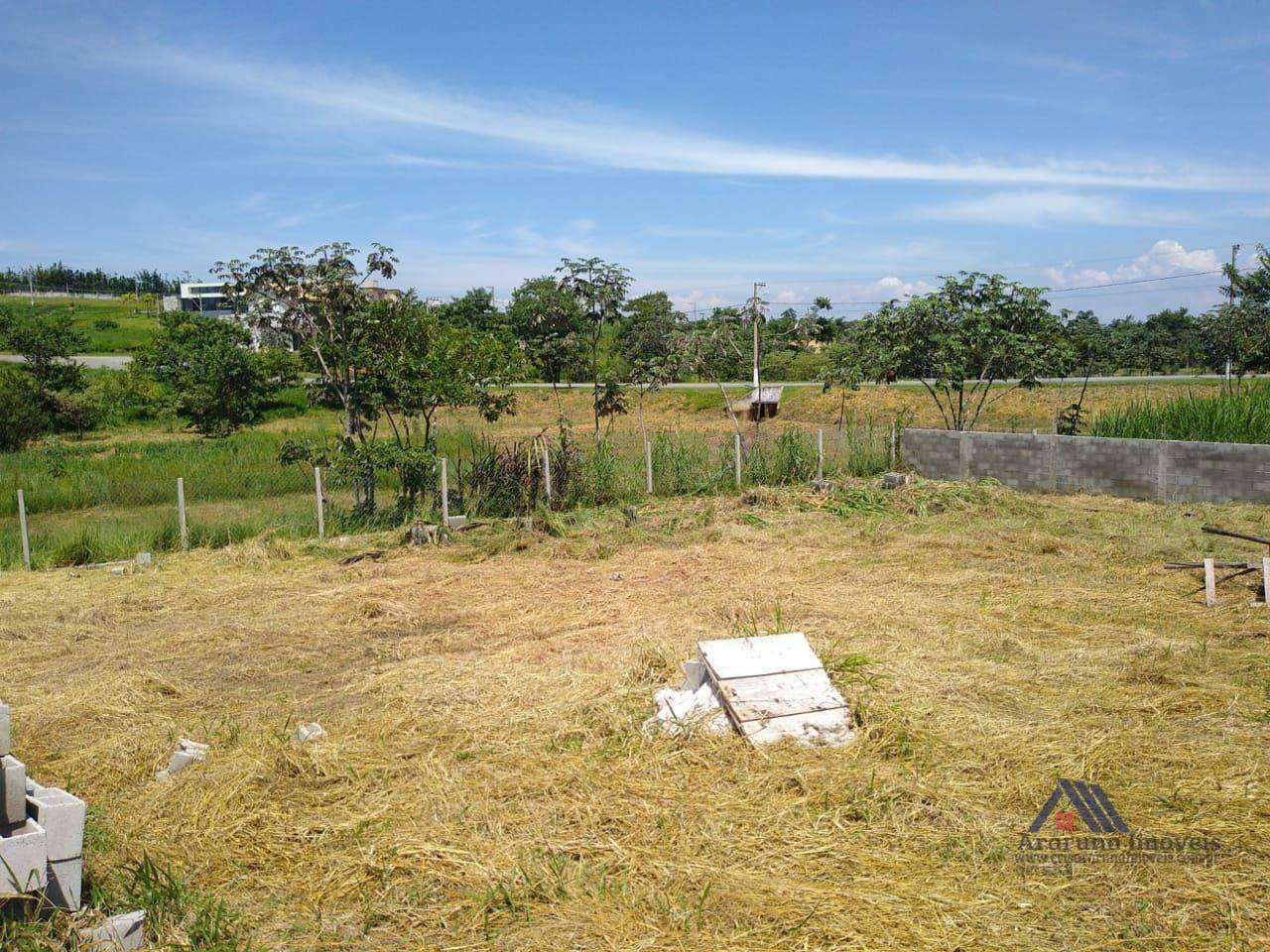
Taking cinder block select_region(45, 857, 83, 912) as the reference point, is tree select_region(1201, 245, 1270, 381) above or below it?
above

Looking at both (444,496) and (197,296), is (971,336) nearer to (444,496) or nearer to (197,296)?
(444,496)

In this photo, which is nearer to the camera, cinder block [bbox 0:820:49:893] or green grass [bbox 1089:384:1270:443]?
cinder block [bbox 0:820:49:893]

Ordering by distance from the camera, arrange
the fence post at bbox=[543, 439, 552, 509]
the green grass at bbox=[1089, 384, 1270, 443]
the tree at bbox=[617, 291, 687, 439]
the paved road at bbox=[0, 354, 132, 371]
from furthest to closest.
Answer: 1. the paved road at bbox=[0, 354, 132, 371]
2. the tree at bbox=[617, 291, 687, 439]
3. the green grass at bbox=[1089, 384, 1270, 443]
4. the fence post at bbox=[543, 439, 552, 509]

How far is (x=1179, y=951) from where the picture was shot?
139 inches

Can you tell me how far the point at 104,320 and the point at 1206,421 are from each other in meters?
59.6

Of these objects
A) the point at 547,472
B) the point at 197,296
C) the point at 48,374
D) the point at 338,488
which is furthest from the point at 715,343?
the point at 197,296

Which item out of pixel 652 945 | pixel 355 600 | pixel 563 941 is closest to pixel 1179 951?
pixel 652 945

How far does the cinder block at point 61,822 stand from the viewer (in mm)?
3719

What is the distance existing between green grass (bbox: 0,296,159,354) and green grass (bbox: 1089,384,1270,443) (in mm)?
40342

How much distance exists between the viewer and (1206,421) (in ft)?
52.4

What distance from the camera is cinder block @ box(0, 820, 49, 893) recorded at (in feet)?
11.6

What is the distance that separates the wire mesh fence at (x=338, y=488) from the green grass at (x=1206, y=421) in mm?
4082

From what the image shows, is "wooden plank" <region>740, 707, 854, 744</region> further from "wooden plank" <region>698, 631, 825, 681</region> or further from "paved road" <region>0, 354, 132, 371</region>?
"paved road" <region>0, 354, 132, 371</region>

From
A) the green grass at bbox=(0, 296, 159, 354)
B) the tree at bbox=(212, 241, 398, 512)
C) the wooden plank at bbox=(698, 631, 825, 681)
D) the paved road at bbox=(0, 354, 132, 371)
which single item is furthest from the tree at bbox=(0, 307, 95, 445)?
the wooden plank at bbox=(698, 631, 825, 681)
